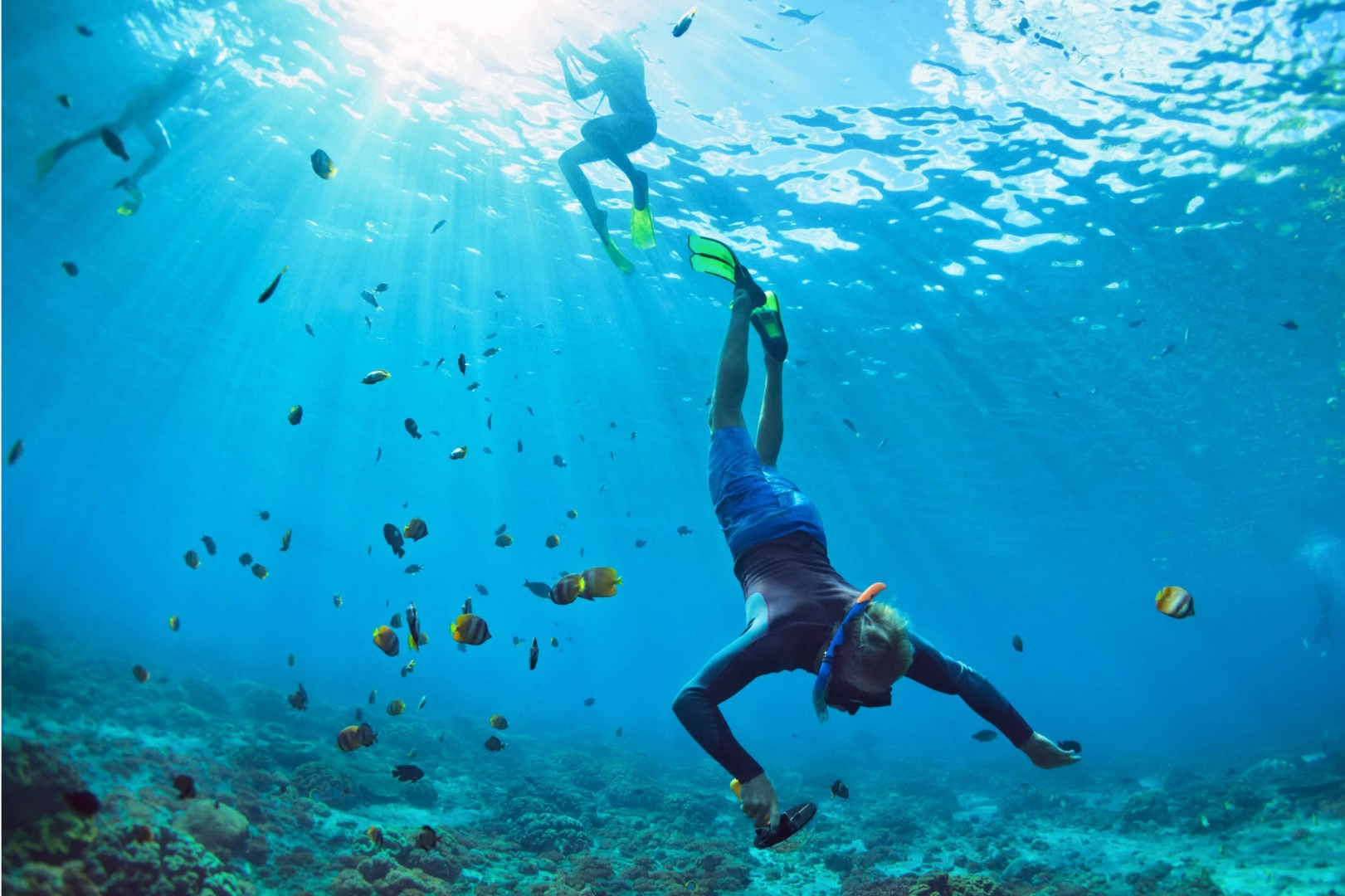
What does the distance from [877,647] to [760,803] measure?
1112 millimetres

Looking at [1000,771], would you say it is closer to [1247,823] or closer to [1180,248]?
[1247,823]

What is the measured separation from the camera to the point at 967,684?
4.23 meters

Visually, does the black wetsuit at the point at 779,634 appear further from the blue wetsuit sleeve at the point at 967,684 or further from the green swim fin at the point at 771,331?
the green swim fin at the point at 771,331

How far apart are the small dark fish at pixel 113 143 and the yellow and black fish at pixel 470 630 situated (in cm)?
624

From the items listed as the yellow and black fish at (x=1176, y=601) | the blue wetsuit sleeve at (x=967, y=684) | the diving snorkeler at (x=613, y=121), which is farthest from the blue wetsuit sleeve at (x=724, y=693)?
the diving snorkeler at (x=613, y=121)

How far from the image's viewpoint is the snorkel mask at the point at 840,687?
352 cm

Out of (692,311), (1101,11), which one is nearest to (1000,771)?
(692,311)

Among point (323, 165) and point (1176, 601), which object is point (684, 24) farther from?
point (1176, 601)

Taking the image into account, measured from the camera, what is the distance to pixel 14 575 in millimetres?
49781

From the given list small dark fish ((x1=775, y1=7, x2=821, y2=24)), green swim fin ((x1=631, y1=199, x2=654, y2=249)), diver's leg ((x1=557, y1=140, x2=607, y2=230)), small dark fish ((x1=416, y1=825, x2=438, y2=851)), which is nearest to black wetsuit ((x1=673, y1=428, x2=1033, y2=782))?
small dark fish ((x1=416, y1=825, x2=438, y2=851))

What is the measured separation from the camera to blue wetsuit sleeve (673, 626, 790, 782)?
354 cm

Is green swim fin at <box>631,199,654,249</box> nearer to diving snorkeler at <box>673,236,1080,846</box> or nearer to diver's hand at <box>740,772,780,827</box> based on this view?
diving snorkeler at <box>673,236,1080,846</box>

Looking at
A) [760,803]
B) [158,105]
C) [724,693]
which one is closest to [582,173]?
[724,693]

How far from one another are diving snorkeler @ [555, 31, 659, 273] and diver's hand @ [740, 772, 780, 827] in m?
7.86
